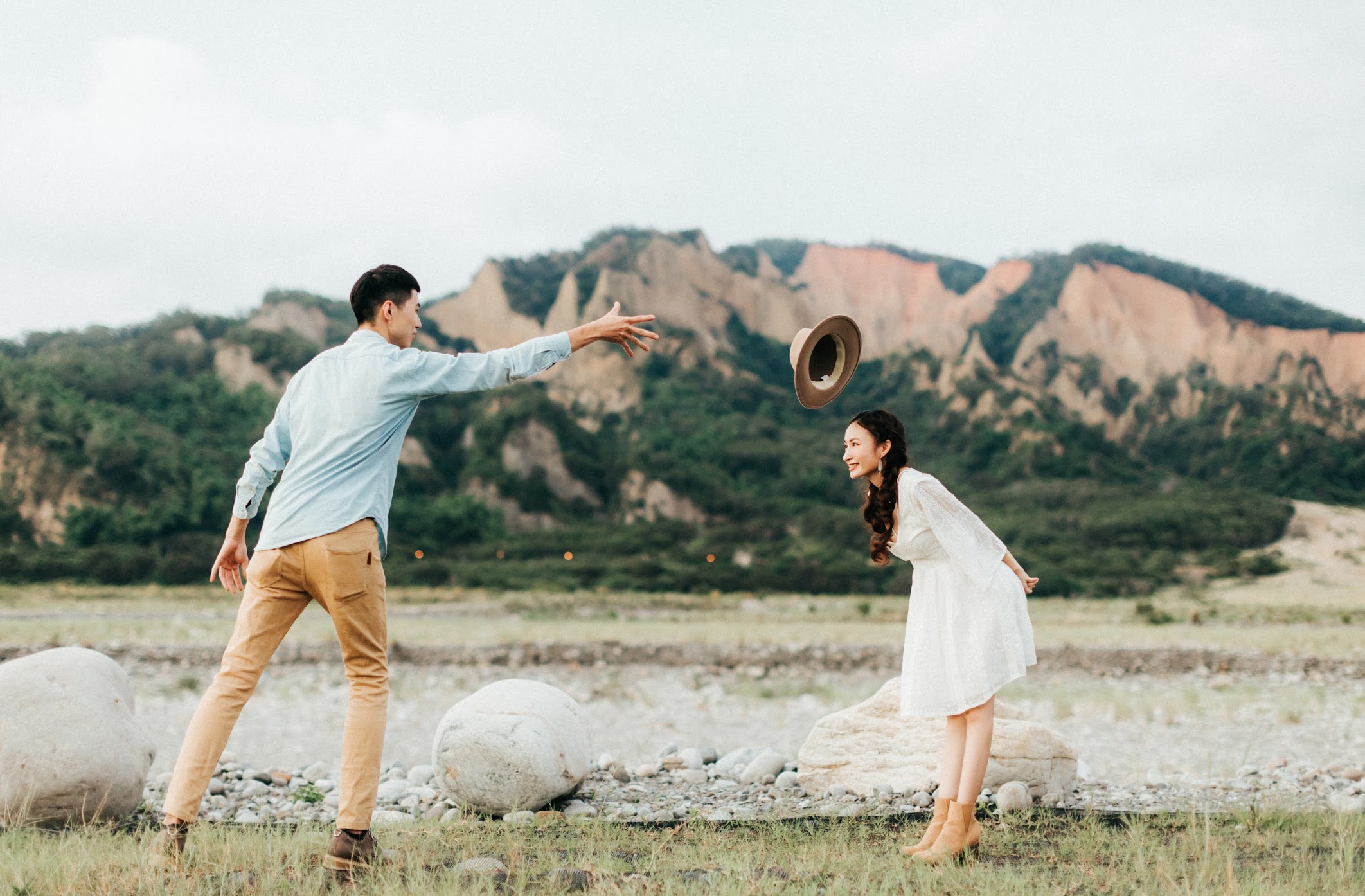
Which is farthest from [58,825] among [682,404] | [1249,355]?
[1249,355]

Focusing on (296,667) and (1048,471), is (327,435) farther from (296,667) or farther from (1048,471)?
(1048,471)

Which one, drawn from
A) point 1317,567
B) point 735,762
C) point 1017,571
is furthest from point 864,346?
point 1017,571

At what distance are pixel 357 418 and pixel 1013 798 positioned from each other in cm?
458

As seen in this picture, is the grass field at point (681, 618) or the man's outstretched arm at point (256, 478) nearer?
the man's outstretched arm at point (256, 478)

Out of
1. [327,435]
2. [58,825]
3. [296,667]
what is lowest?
[296,667]

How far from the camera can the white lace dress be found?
14.8 ft

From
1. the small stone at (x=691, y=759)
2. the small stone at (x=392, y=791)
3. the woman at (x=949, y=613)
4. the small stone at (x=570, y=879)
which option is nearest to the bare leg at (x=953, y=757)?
the woman at (x=949, y=613)

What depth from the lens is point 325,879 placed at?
390 cm

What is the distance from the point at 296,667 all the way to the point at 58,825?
1703cm

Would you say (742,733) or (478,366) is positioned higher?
(478,366)

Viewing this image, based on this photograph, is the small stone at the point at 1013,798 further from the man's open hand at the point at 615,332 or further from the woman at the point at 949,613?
the man's open hand at the point at 615,332

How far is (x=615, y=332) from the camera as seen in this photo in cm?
429

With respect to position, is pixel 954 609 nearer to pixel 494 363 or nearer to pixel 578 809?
pixel 494 363

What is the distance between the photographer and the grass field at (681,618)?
24734 millimetres
